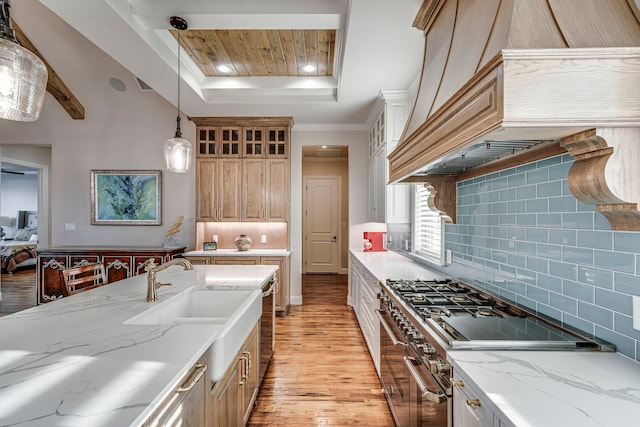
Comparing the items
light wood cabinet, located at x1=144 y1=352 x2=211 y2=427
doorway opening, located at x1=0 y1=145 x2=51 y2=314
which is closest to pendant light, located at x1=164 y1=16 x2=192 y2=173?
light wood cabinet, located at x1=144 y1=352 x2=211 y2=427

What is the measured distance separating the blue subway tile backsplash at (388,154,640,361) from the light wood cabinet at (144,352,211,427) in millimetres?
1456

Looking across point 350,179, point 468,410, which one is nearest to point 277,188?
point 350,179

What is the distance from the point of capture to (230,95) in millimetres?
3982

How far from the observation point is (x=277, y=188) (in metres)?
4.62

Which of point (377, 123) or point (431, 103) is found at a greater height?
point (377, 123)

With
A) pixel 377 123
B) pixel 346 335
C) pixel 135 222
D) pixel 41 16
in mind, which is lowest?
pixel 346 335

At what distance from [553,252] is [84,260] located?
5.20 meters

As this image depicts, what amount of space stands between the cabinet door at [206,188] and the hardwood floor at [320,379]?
182cm

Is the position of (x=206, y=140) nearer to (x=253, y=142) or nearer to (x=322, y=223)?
(x=253, y=142)

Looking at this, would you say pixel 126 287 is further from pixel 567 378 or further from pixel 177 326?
pixel 567 378

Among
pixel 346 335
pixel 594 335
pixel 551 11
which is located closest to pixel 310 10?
pixel 551 11

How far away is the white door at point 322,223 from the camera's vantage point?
24.6ft

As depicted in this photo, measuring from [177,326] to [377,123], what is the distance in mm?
3450

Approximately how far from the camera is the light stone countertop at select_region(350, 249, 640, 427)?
764 millimetres
